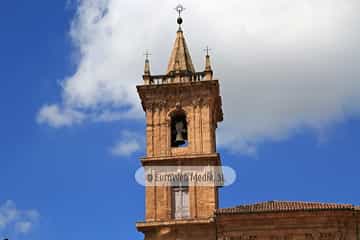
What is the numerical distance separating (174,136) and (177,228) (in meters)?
4.90

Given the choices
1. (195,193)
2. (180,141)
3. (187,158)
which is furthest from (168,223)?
(180,141)

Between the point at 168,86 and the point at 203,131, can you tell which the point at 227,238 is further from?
the point at 168,86

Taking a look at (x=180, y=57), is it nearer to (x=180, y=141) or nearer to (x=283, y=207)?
(x=180, y=141)

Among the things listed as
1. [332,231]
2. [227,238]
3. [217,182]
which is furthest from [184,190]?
[332,231]

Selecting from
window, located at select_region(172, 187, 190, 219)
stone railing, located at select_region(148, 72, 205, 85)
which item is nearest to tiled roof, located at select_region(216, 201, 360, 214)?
window, located at select_region(172, 187, 190, 219)

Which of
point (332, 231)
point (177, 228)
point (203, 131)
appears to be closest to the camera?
point (332, 231)

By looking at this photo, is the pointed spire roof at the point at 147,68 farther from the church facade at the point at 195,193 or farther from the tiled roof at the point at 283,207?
the tiled roof at the point at 283,207

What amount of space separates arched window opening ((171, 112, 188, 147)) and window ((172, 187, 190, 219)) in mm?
2327

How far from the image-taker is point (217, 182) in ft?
116

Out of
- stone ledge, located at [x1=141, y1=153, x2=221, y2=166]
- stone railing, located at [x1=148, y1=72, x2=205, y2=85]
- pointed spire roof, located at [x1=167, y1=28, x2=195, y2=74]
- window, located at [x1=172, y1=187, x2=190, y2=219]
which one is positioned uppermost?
pointed spire roof, located at [x1=167, y1=28, x2=195, y2=74]

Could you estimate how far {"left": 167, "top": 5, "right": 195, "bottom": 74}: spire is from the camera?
38.2m

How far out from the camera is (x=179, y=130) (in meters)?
36.6

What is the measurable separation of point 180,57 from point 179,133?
14.4 feet

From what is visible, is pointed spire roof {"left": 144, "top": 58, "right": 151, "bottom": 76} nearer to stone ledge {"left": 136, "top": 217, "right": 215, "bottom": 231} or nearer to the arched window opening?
the arched window opening
